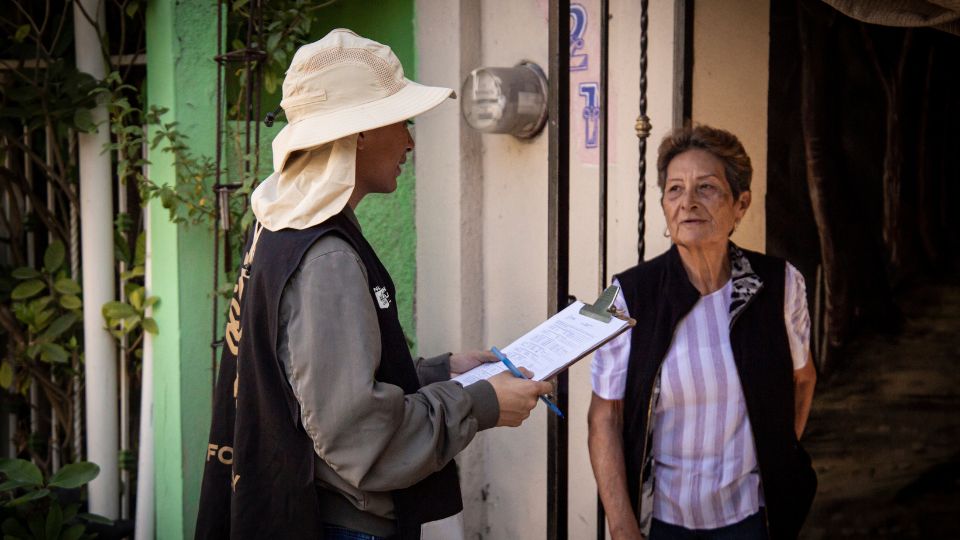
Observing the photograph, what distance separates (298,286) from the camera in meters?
1.98

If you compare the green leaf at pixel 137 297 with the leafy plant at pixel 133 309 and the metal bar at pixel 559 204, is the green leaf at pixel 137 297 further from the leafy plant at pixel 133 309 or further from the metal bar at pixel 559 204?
the metal bar at pixel 559 204

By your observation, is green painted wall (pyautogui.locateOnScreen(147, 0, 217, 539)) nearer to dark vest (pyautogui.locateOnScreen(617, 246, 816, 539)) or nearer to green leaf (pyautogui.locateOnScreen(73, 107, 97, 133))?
green leaf (pyautogui.locateOnScreen(73, 107, 97, 133))

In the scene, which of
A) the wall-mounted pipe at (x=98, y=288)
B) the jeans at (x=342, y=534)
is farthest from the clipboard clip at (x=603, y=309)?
the wall-mounted pipe at (x=98, y=288)

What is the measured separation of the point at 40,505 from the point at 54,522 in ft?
0.62

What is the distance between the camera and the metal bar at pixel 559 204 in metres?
2.51

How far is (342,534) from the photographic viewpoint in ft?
6.87

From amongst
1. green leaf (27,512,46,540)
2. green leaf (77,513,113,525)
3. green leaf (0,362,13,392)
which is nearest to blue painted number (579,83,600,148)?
green leaf (77,513,113,525)

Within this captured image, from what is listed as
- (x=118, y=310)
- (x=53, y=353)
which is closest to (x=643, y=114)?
(x=118, y=310)

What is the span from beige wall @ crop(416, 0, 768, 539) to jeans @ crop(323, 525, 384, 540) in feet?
5.14

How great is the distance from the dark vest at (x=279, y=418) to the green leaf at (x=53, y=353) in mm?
2193

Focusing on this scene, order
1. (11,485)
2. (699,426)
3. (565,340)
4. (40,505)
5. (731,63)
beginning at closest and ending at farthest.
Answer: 1. (565,340)
2. (699,426)
3. (731,63)
4. (11,485)
5. (40,505)

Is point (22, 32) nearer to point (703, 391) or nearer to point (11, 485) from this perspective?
point (11, 485)

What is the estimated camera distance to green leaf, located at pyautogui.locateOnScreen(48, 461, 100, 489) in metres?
3.75

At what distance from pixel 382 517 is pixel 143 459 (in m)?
2.22
